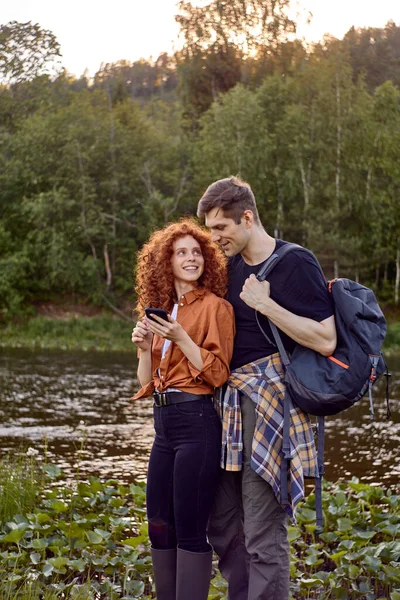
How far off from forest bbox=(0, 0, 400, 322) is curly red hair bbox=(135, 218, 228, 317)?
22.1m

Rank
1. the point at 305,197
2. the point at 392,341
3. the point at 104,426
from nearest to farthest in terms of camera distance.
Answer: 1. the point at 104,426
2. the point at 392,341
3. the point at 305,197

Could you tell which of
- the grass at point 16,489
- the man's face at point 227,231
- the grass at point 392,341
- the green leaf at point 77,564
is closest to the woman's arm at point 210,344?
the man's face at point 227,231

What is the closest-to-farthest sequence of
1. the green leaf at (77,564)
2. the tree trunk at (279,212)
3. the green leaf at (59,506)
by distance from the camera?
the green leaf at (77,564) < the green leaf at (59,506) < the tree trunk at (279,212)

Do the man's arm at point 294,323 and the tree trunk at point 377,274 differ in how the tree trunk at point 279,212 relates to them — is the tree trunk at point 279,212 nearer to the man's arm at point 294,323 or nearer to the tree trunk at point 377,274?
the tree trunk at point 377,274

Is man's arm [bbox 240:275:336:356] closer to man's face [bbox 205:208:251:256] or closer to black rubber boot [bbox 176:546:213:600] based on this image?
man's face [bbox 205:208:251:256]

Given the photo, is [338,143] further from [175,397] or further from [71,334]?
[175,397]

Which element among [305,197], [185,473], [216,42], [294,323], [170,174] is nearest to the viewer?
[294,323]

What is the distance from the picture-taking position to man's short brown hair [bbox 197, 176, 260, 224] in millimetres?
3189

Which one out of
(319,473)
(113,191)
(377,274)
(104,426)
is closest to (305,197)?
(377,274)

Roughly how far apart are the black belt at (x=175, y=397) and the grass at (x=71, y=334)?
1628 cm

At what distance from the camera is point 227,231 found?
321 cm

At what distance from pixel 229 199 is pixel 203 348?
1.85 feet

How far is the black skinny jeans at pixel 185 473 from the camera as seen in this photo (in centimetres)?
320

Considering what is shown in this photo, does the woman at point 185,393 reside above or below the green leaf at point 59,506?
above
